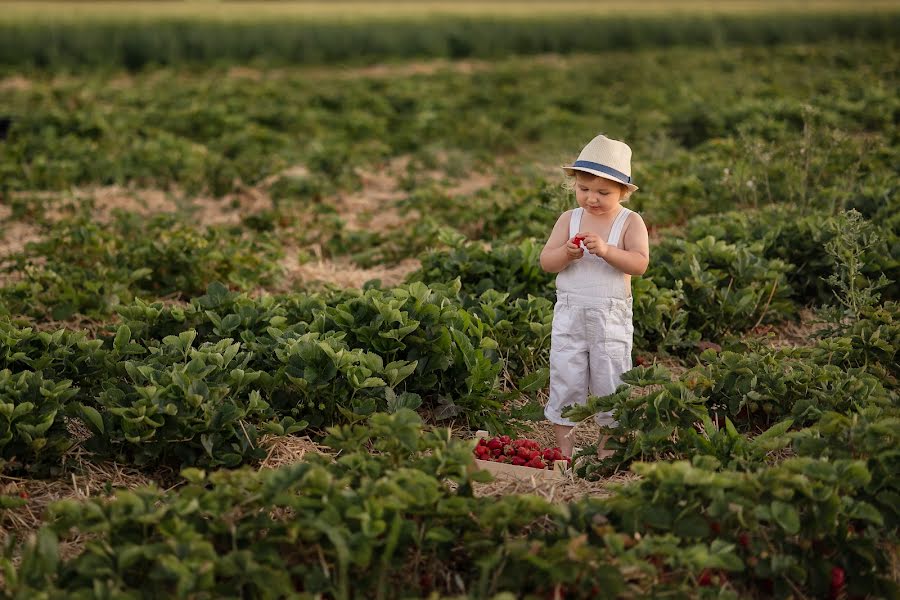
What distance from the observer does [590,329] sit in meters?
3.77

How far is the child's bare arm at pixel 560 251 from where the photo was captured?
12.0ft

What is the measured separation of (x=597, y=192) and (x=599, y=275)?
32cm

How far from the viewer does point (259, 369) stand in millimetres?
3969

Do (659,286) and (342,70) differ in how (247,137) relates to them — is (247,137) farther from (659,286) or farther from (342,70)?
(342,70)

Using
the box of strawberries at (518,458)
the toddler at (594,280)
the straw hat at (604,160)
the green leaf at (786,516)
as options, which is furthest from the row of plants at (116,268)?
the green leaf at (786,516)

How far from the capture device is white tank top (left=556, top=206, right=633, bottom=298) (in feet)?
12.3

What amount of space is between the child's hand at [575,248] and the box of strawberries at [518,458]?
774 millimetres

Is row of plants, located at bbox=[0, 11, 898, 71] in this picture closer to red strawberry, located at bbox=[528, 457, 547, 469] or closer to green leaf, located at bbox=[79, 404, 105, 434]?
green leaf, located at bbox=[79, 404, 105, 434]

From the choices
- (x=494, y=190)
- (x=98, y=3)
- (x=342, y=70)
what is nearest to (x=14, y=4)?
(x=98, y=3)

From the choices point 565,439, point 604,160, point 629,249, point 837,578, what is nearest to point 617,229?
point 629,249

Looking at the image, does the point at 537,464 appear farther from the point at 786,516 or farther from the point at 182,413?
the point at 182,413

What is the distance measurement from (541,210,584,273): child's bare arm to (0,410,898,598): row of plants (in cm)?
102

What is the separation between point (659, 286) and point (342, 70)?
13109 mm

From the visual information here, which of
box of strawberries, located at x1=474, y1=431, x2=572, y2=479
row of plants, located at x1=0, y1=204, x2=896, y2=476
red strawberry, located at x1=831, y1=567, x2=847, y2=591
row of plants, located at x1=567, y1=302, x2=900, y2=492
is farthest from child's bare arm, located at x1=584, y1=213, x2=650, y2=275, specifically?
red strawberry, located at x1=831, y1=567, x2=847, y2=591
